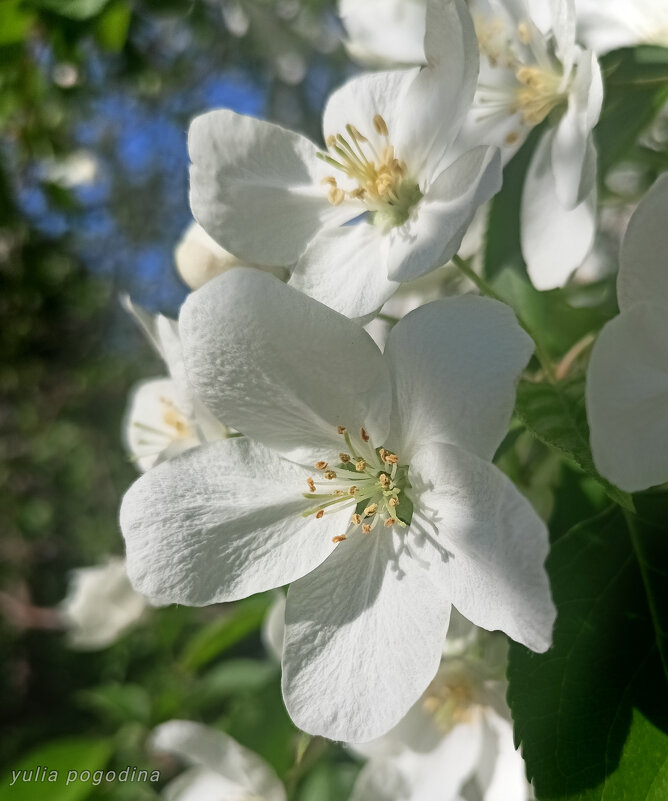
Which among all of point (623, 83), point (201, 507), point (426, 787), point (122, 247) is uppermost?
point (623, 83)

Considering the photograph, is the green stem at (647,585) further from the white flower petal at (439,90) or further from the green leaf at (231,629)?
the green leaf at (231,629)

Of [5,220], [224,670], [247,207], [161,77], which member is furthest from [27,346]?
[247,207]

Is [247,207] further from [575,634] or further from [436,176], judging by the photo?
[575,634]

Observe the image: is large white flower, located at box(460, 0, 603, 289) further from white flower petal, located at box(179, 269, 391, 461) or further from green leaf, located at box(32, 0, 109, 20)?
green leaf, located at box(32, 0, 109, 20)

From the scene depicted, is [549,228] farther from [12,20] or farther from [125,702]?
[125,702]

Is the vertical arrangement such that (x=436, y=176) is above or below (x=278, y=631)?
above

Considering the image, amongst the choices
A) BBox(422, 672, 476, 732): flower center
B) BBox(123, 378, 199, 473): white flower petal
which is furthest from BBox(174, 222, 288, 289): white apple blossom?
BBox(422, 672, 476, 732): flower center

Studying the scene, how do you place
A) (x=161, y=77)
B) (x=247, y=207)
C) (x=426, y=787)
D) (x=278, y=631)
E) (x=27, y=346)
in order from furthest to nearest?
(x=27, y=346), (x=161, y=77), (x=278, y=631), (x=426, y=787), (x=247, y=207)

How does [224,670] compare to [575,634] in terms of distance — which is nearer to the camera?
[575,634]

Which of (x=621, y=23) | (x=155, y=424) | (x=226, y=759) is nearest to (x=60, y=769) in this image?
(x=226, y=759)
